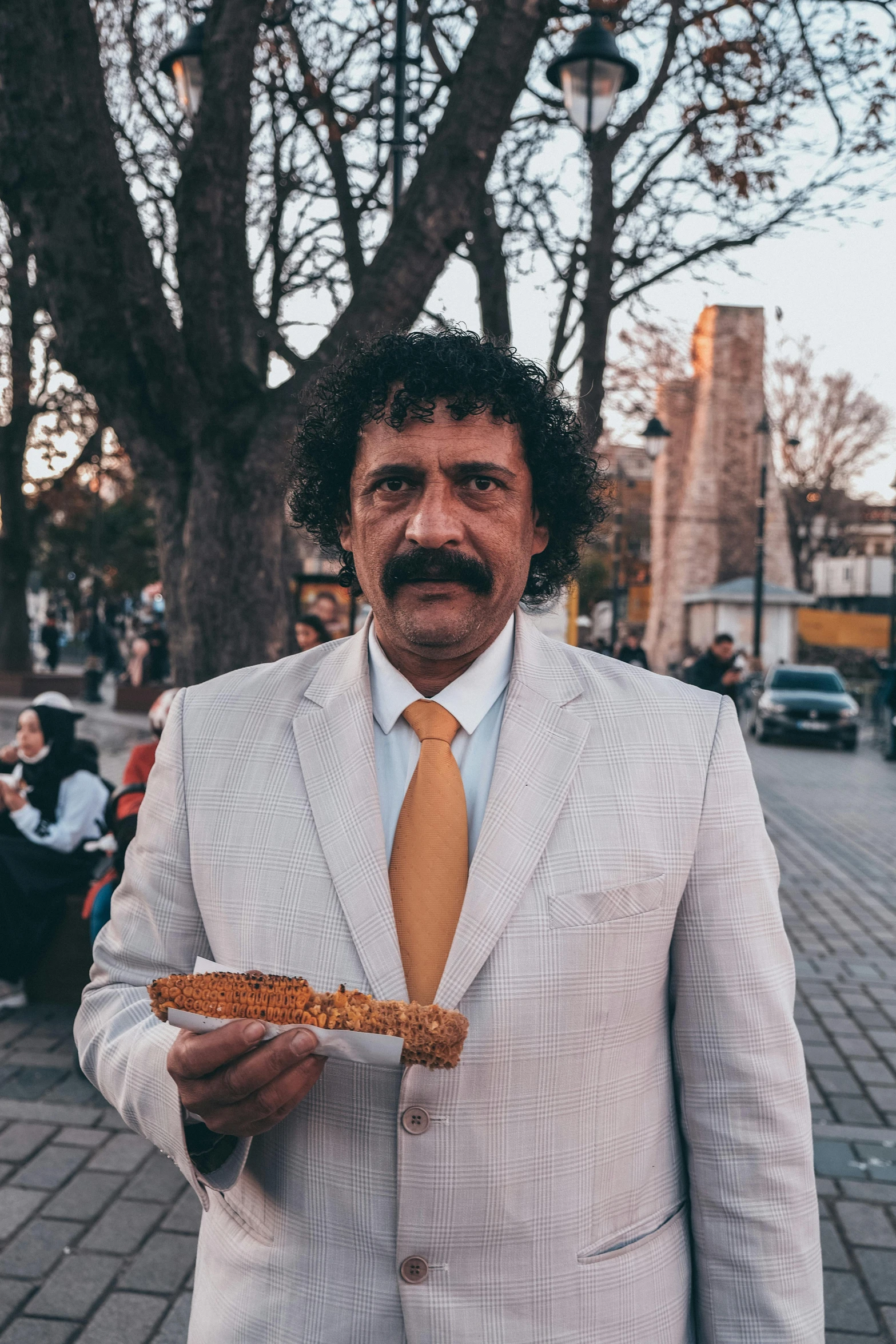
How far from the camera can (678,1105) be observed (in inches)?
73.1

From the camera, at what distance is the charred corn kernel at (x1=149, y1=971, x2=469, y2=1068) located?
4.67ft

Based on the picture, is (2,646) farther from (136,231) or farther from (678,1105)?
(678,1105)

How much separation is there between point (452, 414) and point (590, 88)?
7.09 meters

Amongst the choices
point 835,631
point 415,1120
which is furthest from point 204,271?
point 835,631

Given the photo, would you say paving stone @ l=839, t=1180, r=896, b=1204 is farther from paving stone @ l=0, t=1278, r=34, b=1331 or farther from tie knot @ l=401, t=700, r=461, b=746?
tie knot @ l=401, t=700, r=461, b=746

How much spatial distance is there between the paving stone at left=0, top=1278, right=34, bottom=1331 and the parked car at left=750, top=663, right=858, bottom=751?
66.0 ft

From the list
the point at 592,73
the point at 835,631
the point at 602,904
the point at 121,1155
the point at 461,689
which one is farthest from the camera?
the point at 835,631

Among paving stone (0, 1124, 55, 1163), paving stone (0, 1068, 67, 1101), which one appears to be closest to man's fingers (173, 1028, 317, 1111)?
paving stone (0, 1124, 55, 1163)

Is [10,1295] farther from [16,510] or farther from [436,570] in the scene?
[16,510]

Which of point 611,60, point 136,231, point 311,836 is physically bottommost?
point 311,836

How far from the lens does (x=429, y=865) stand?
1.74 m

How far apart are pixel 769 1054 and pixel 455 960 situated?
55cm

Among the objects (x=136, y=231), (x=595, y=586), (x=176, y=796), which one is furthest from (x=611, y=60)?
(x=595, y=586)

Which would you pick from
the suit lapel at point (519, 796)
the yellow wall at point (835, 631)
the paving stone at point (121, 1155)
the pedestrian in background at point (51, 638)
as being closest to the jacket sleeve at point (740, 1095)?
the suit lapel at point (519, 796)
